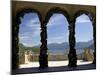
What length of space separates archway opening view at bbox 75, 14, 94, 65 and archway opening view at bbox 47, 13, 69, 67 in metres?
0.24

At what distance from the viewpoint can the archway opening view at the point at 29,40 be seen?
382 cm

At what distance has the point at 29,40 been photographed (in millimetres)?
3871

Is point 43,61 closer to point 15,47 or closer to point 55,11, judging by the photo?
point 15,47

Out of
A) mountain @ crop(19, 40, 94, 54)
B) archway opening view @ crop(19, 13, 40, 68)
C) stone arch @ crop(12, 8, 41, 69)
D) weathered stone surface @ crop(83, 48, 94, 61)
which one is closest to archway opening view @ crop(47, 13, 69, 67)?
mountain @ crop(19, 40, 94, 54)

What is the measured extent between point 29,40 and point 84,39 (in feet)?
3.70

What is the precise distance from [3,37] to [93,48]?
1.85 m

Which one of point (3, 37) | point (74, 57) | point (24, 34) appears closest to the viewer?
point (3, 37)

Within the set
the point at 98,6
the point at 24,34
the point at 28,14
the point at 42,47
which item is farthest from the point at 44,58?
the point at 98,6

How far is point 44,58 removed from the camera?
3965 millimetres

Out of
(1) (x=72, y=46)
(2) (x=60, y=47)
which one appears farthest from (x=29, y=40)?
(1) (x=72, y=46)

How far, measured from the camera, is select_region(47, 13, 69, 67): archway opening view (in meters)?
4.00

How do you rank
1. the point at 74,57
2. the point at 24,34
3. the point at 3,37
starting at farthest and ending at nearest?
the point at 74,57 < the point at 24,34 < the point at 3,37

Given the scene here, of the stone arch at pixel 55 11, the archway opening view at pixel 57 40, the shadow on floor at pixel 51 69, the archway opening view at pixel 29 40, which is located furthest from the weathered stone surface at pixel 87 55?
the archway opening view at pixel 29 40

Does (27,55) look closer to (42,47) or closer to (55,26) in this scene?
(42,47)
